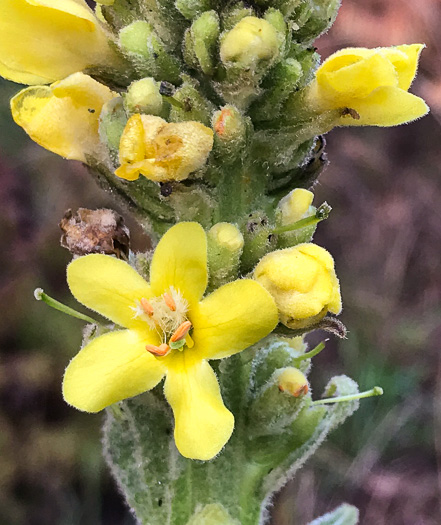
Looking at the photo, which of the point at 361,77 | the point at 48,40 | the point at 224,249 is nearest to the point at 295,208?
the point at 224,249

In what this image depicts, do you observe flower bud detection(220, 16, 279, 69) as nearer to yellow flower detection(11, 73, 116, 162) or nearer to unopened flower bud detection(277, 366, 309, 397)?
yellow flower detection(11, 73, 116, 162)

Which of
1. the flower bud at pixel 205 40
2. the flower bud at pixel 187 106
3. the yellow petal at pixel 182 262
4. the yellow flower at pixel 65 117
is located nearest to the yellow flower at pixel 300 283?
the yellow petal at pixel 182 262

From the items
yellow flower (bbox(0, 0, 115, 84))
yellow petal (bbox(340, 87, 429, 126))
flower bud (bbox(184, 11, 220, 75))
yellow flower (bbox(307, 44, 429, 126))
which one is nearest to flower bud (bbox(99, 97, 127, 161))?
yellow flower (bbox(0, 0, 115, 84))

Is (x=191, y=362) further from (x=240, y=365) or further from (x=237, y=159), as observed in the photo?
(x=237, y=159)

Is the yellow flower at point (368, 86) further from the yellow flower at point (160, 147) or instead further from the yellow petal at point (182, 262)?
the yellow petal at point (182, 262)

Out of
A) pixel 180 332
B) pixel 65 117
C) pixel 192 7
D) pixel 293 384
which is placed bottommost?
pixel 293 384

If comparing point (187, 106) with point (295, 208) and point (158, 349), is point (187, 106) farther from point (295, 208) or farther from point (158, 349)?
point (158, 349)
